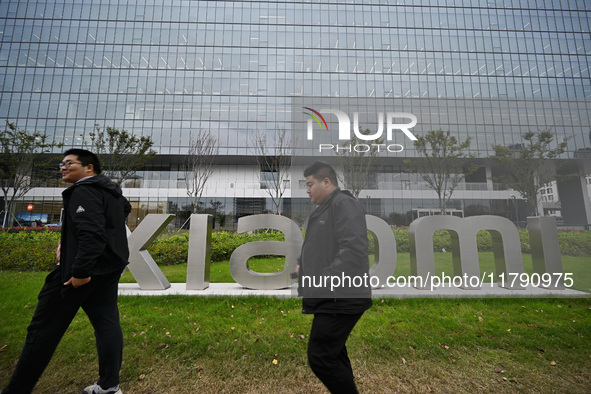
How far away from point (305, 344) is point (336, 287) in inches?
92.2

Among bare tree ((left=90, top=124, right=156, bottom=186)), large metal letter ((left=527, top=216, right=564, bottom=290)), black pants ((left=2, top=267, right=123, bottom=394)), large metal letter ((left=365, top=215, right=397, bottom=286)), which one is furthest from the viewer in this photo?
bare tree ((left=90, top=124, right=156, bottom=186))

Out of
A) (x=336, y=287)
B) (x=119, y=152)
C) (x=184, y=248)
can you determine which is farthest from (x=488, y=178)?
(x=119, y=152)

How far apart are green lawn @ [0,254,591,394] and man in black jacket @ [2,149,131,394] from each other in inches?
29.9

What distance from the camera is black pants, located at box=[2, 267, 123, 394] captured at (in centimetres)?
215

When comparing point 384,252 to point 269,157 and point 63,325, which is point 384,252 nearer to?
point 63,325

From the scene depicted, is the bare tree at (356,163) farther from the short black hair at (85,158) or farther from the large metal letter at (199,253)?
the large metal letter at (199,253)

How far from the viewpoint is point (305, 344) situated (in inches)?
143

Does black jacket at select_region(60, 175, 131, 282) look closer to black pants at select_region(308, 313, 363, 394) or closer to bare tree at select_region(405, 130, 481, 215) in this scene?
black pants at select_region(308, 313, 363, 394)

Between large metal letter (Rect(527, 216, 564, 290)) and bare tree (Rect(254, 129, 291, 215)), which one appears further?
bare tree (Rect(254, 129, 291, 215))

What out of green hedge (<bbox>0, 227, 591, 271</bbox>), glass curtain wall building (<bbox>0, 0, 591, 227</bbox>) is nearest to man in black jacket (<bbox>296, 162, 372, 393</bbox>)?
green hedge (<bbox>0, 227, 591, 271</bbox>)

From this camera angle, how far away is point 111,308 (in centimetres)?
251

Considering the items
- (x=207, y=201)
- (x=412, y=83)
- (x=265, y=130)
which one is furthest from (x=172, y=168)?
(x=412, y=83)

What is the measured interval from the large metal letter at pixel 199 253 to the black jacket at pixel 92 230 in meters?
3.44

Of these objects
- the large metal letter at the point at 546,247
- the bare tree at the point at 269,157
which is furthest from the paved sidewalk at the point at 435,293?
the bare tree at the point at 269,157
